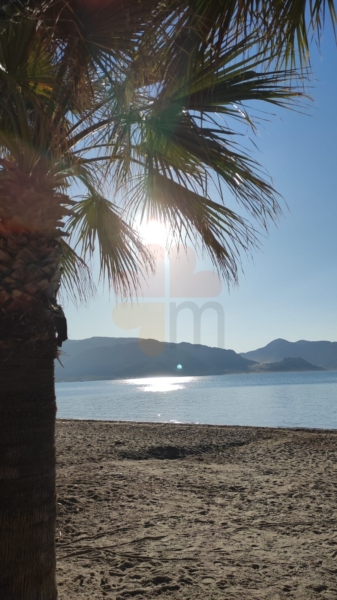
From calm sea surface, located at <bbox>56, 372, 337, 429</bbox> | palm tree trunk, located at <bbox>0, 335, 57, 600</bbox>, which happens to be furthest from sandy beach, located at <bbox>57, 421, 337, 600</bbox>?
→ calm sea surface, located at <bbox>56, 372, 337, 429</bbox>

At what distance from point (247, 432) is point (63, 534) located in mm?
7869

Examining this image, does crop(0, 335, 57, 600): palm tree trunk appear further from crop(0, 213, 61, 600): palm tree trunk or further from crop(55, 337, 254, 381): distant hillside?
crop(55, 337, 254, 381): distant hillside

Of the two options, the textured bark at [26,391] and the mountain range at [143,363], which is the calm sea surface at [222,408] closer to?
the textured bark at [26,391]

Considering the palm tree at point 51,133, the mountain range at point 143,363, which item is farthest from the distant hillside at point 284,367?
the palm tree at point 51,133

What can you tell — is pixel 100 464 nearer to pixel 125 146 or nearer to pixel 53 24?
pixel 125 146

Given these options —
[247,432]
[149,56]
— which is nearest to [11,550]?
[149,56]

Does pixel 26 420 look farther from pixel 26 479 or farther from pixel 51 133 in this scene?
pixel 51 133

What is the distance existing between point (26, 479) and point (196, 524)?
2683 millimetres

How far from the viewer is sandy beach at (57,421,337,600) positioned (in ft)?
10.8

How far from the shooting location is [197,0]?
90.4 inches

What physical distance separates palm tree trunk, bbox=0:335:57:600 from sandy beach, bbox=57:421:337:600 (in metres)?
0.83

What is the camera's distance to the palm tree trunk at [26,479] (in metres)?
2.37

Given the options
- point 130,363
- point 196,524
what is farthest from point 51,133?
point 130,363

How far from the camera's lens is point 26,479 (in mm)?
2387
